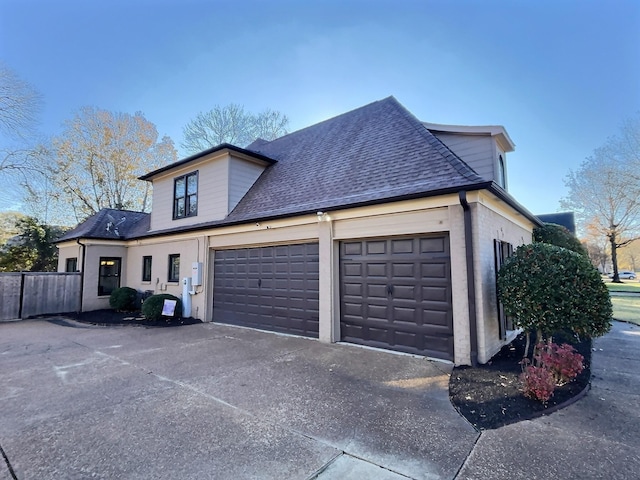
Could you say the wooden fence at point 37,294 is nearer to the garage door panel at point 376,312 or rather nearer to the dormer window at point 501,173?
the garage door panel at point 376,312

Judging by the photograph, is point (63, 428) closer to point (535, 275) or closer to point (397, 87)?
point (535, 275)

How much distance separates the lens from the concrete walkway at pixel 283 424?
8.63 ft

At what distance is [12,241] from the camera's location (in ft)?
60.2

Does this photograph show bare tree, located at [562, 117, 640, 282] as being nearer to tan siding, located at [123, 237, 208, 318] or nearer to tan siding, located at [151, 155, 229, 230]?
tan siding, located at [151, 155, 229, 230]

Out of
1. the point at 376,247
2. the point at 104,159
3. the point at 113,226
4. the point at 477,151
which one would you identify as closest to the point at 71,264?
the point at 113,226

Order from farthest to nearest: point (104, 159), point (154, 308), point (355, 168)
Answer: point (104, 159) → point (154, 308) → point (355, 168)

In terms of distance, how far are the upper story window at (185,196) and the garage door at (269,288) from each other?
246 centimetres

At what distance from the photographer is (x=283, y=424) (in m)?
3.39

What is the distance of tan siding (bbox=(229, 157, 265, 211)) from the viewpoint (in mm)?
10453

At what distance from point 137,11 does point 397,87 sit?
1010cm

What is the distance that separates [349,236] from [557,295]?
3.89m

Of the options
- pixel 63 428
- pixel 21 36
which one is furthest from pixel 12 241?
pixel 63 428

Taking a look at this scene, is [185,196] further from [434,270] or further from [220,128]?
[220,128]

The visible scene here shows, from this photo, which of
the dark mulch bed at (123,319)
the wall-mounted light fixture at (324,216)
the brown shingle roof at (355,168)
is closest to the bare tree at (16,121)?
the brown shingle roof at (355,168)
